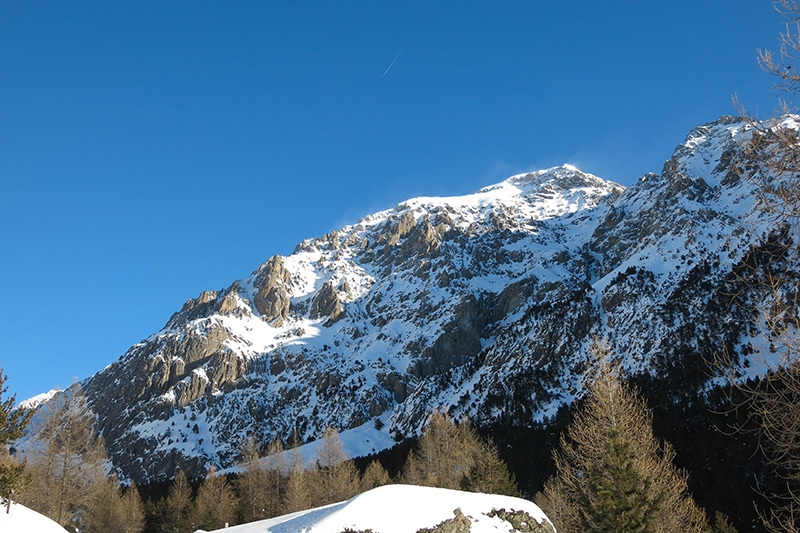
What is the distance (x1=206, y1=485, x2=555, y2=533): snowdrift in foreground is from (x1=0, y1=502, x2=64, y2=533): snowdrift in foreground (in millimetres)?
9045

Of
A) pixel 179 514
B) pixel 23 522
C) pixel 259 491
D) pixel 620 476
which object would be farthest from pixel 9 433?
pixel 179 514

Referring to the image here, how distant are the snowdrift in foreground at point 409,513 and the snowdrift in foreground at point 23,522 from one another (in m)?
9.05

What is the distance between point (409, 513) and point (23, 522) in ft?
54.0

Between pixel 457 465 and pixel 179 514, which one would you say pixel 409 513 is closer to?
pixel 457 465

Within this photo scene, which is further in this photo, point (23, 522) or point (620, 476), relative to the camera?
point (23, 522)

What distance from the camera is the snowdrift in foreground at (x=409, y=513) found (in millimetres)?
18359

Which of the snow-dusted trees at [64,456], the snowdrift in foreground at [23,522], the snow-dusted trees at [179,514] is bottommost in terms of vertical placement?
the snow-dusted trees at [179,514]

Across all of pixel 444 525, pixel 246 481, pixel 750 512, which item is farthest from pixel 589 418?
pixel 246 481

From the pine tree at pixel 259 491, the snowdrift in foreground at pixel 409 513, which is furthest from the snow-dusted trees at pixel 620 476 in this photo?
the pine tree at pixel 259 491

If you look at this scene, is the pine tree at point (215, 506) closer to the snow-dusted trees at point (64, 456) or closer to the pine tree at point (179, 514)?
the pine tree at point (179, 514)

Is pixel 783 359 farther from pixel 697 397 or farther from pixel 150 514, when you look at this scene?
pixel 697 397

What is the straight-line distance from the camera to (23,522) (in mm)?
21844

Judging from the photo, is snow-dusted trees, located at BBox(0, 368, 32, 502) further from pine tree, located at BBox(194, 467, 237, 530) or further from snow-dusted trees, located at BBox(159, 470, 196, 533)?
snow-dusted trees, located at BBox(159, 470, 196, 533)

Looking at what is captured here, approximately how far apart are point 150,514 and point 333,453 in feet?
91.5
